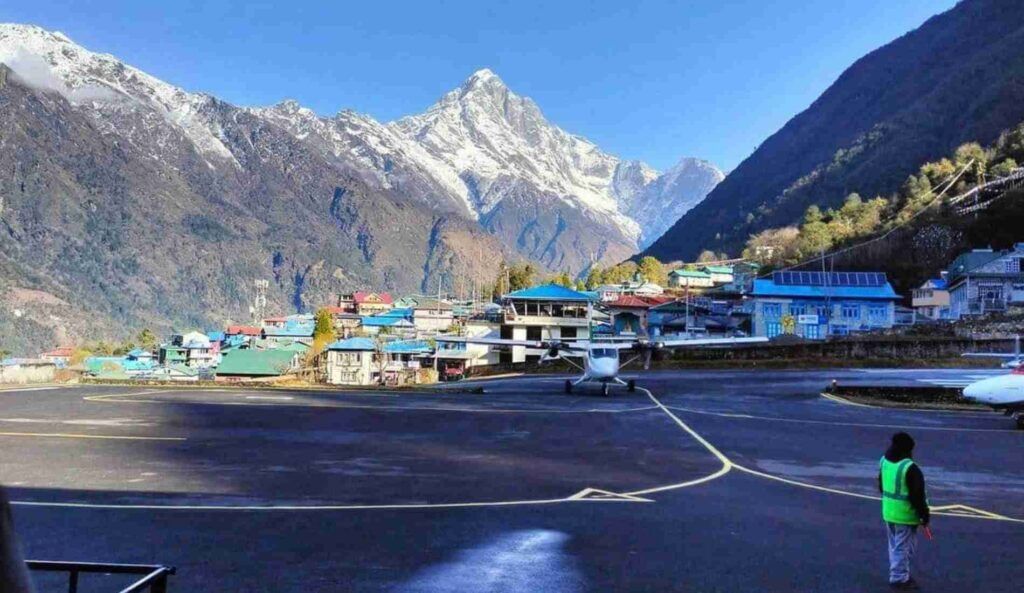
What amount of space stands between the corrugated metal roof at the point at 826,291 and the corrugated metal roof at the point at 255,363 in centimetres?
4143

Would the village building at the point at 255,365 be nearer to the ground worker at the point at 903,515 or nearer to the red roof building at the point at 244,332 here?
the red roof building at the point at 244,332

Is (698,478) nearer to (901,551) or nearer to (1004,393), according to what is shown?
(901,551)

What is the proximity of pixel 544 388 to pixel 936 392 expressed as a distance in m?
15.4

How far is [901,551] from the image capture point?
21.7 feet

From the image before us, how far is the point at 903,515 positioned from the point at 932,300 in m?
77.7

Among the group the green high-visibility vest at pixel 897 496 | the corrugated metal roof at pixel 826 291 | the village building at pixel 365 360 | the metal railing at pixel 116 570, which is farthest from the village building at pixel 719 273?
the metal railing at pixel 116 570

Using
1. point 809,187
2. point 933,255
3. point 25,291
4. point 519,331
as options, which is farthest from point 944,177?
point 25,291

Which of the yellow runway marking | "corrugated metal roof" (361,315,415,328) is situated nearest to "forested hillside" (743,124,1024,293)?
"corrugated metal roof" (361,315,415,328)

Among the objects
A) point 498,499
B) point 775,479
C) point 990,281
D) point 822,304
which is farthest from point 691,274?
point 498,499

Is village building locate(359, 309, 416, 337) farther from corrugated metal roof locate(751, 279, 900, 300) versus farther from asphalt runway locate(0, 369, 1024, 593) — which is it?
asphalt runway locate(0, 369, 1024, 593)

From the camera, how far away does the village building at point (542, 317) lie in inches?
2589

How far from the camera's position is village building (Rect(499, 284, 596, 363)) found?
65.8m

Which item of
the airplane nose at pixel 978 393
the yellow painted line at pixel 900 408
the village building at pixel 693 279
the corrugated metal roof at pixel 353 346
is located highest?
the village building at pixel 693 279

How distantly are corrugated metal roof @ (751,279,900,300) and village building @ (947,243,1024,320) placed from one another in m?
5.60
